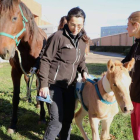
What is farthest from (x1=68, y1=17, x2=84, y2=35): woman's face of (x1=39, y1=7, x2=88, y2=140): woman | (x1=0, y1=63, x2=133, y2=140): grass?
(x1=0, y1=63, x2=133, y2=140): grass

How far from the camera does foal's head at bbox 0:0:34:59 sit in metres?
2.46

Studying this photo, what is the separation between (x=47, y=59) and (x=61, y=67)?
0.71 ft

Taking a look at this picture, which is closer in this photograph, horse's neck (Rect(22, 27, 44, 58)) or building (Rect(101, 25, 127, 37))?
horse's neck (Rect(22, 27, 44, 58))

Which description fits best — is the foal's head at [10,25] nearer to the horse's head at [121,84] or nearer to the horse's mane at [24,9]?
the horse's mane at [24,9]

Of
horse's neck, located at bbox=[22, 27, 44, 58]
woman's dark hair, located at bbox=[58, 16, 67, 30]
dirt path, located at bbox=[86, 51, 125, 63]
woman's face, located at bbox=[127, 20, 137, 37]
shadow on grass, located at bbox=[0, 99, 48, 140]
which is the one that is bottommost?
shadow on grass, located at bbox=[0, 99, 48, 140]

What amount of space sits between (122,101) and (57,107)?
82cm

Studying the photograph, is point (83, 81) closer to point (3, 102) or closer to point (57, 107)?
point (57, 107)

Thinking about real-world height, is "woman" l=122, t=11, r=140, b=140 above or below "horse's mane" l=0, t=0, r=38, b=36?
below

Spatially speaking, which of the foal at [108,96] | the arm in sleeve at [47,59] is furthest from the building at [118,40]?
the arm in sleeve at [47,59]

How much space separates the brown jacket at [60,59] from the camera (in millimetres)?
2217

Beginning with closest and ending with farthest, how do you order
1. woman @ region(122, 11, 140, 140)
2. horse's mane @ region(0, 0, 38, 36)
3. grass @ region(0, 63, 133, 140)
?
woman @ region(122, 11, 140, 140) → horse's mane @ region(0, 0, 38, 36) → grass @ region(0, 63, 133, 140)

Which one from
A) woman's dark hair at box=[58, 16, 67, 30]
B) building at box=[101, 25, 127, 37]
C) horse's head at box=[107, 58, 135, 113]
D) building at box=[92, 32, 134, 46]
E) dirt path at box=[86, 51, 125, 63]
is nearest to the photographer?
horse's head at box=[107, 58, 135, 113]

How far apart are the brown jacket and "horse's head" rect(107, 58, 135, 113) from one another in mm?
583

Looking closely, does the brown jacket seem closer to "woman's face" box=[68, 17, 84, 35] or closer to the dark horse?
"woman's face" box=[68, 17, 84, 35]
